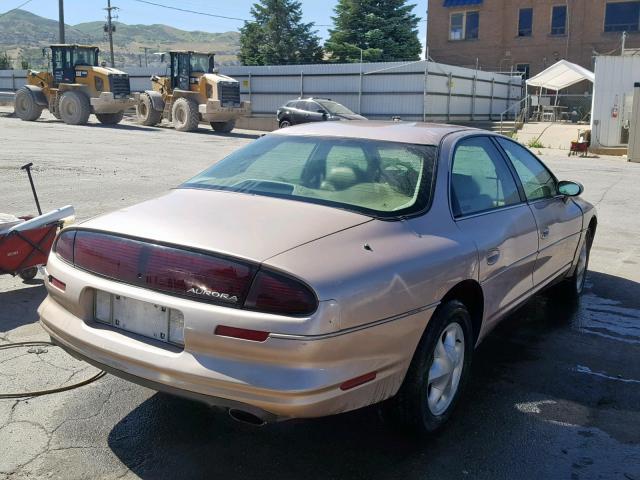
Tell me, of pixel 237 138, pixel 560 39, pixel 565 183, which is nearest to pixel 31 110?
pixel 237 138

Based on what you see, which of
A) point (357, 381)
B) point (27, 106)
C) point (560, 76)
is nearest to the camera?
point (357, 381)

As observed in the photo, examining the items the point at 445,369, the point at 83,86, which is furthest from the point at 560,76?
the point at 445,369

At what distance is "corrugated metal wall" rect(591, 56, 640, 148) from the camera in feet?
74.4

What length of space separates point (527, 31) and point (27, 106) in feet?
106

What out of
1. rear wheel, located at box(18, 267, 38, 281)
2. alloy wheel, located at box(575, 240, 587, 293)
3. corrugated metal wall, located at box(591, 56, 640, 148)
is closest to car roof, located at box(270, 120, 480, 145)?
alloy wheel, located at box(575, 240, 587, 293)

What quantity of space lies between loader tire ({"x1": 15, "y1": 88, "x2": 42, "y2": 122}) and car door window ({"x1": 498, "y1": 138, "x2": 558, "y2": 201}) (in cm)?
2805

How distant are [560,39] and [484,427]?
4469 centimetres

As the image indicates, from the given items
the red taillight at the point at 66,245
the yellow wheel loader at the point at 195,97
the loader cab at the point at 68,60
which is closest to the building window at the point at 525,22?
the yellow wheel loader at the point at 195,97

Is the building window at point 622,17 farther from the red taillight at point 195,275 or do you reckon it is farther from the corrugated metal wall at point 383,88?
the red taillight at point 195,275

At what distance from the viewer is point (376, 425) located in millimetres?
3377

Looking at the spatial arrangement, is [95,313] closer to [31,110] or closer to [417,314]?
[417,314]

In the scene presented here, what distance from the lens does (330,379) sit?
2.54 meters

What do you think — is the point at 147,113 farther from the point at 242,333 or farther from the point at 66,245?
the point at 242,333

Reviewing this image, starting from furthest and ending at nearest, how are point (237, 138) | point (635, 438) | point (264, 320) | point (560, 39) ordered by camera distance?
point (560, 39), point (237, 138), point (635, 438), point (264, 320)
